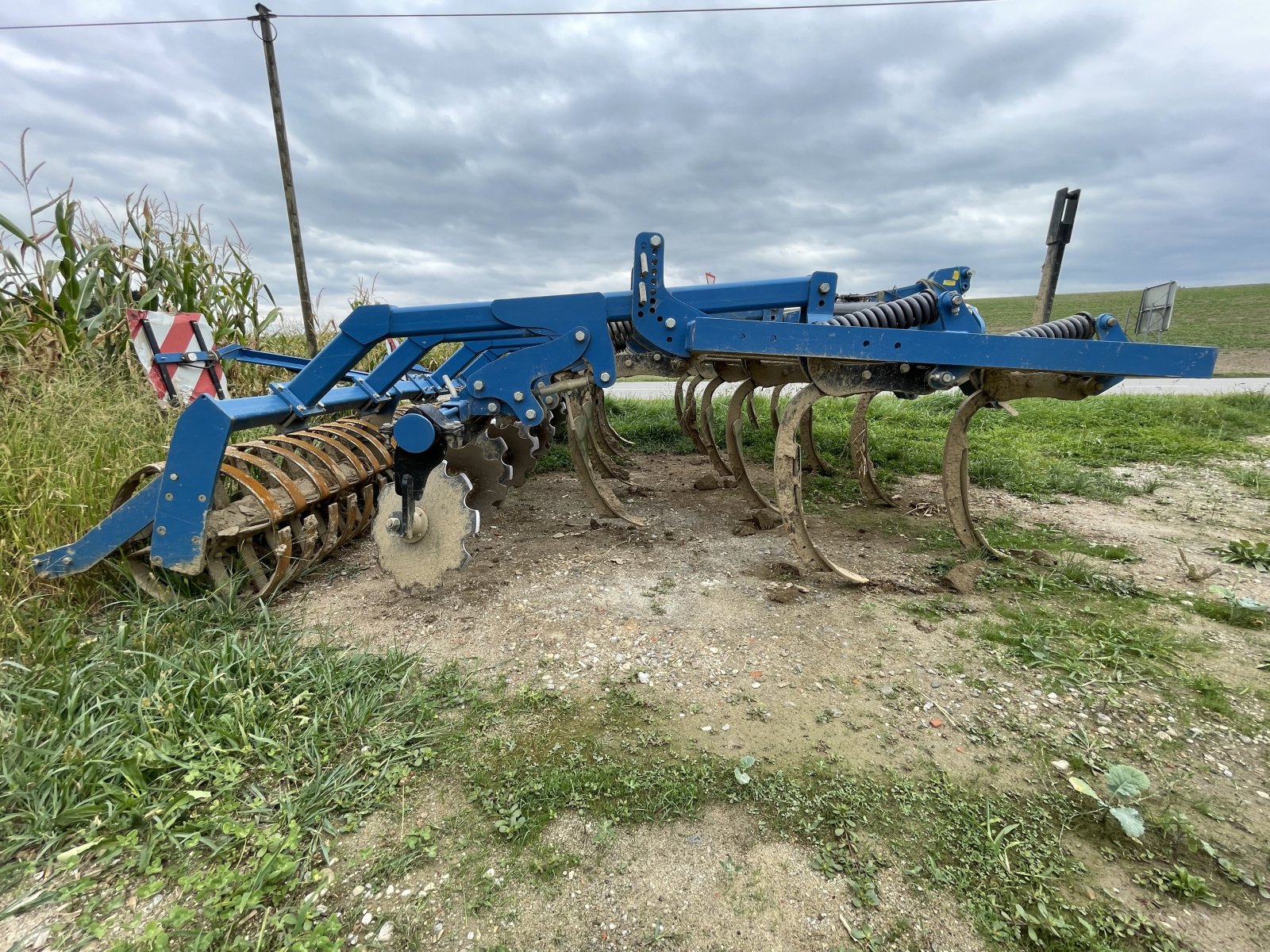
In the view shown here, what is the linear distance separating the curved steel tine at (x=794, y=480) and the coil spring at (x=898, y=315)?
42 centimetres

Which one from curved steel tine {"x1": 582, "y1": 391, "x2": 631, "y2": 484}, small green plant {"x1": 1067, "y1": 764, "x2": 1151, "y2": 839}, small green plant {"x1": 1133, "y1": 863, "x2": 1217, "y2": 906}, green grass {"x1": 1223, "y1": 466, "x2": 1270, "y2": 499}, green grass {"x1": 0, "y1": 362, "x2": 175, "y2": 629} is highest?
green grass {"x1": 0, "y1": 362, "x2": 175, "y2": 629}

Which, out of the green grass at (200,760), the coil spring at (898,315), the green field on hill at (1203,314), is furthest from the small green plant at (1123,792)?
the green field on hill at (1203,314)

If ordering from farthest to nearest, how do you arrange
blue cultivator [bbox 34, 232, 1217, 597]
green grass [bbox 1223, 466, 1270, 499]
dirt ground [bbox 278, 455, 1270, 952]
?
green grass [bbox 1223, 466, 1270, 499] < blue cultivator [bbox 34, 232, 1217, 597] < dirt ground [bbox 278, 455, 1270, 952]

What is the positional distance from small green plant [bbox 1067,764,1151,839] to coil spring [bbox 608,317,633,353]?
2546 mm

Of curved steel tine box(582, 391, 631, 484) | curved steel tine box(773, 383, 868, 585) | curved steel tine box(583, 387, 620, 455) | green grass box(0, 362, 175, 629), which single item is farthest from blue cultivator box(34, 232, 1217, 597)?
curved steel tine box(583, 387, 620, 455)

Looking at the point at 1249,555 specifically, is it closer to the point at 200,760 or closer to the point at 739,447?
the point at 739,447

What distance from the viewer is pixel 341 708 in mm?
2275

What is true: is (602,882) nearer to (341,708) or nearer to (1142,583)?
(341,708)

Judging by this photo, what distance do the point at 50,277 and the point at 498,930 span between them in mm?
6361

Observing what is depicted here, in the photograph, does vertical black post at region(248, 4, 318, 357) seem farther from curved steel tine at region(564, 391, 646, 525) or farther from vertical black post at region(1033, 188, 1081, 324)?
vertical black post at region(1033, 188, 1081, 324)

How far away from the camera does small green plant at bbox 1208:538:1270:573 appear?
355 cm

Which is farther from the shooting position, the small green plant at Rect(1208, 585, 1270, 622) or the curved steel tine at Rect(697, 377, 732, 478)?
the curved steel tine at Rect(697, 377, 732, 478)

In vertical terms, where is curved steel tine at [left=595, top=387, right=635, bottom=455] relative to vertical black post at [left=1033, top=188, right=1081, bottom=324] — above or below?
below

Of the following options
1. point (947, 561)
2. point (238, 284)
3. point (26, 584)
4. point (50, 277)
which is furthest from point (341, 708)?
point (238, 284)
